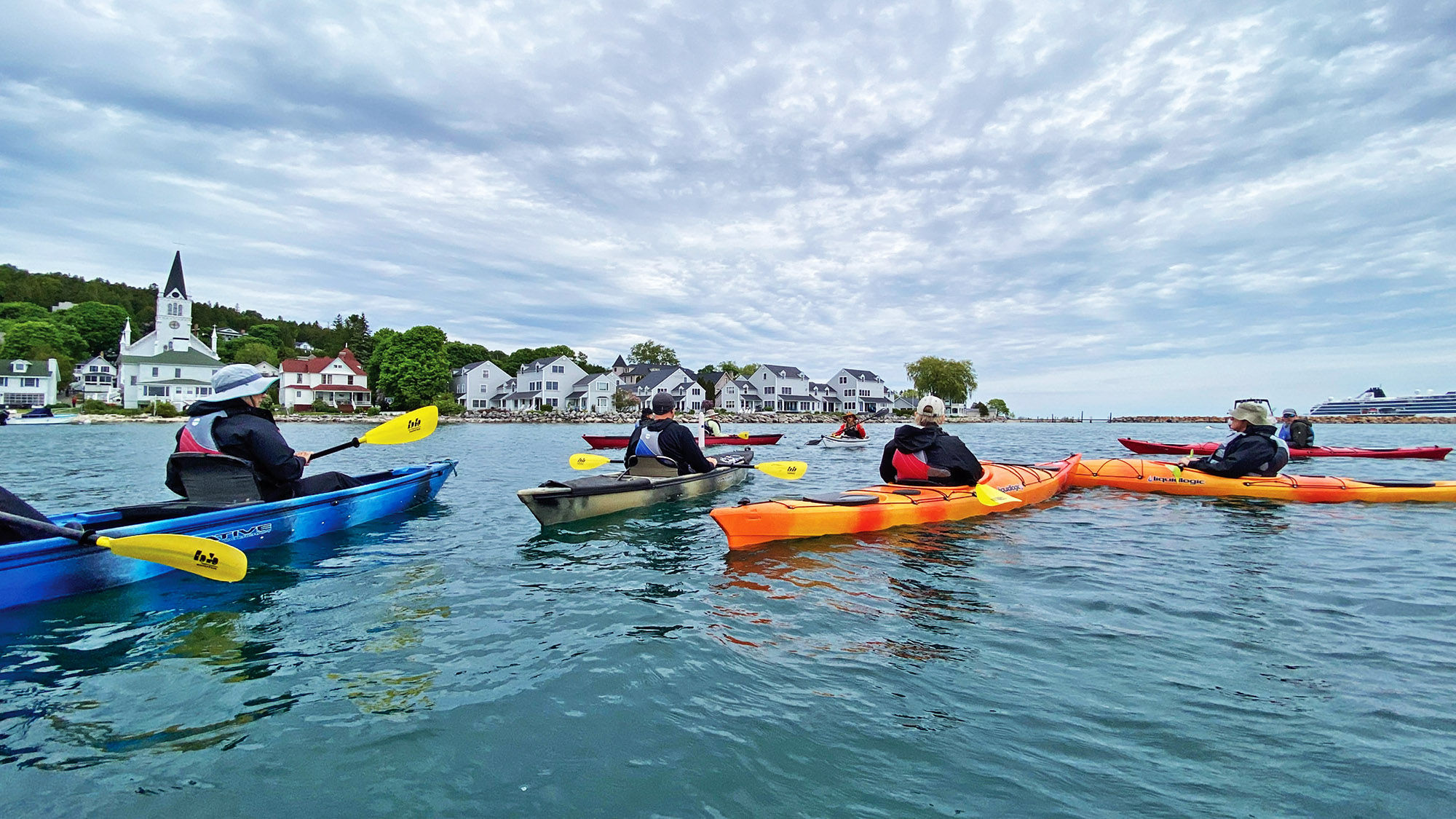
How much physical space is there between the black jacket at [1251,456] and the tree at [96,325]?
112 metres

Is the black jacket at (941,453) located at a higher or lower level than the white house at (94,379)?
lower

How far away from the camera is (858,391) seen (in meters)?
87.4

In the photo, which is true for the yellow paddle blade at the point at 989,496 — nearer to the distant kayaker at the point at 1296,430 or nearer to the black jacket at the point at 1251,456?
the black jacket at the point at 1251,456

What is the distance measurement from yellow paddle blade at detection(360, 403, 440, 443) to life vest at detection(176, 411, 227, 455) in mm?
2069

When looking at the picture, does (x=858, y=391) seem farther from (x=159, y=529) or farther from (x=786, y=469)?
(x=159, y=529)

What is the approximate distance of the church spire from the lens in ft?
224

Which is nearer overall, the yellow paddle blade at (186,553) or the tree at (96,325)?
the yellow paddle blade at (186,553)

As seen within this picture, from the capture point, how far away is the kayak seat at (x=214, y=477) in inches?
254

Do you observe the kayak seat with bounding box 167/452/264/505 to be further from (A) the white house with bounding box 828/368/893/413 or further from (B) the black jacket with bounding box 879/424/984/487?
(A) the white house with bounding box 828/368/893/413

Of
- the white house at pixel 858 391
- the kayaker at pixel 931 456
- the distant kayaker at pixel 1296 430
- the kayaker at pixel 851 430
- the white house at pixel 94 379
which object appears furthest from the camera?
the white house at pixel 858 391

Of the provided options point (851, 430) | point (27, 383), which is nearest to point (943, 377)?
point (851, 430)

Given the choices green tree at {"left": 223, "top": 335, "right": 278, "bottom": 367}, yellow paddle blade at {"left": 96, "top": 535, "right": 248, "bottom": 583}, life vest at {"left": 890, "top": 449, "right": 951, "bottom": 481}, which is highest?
green tree at {"left": 223, "top": 335, "right": 278, "bottom": 367}

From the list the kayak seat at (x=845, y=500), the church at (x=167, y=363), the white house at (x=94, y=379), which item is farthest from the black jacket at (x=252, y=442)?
the white house at (x=94, y=379)

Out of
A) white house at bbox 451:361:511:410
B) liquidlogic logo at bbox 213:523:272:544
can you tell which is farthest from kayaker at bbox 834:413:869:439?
white house at bbox 451:361:511:410
